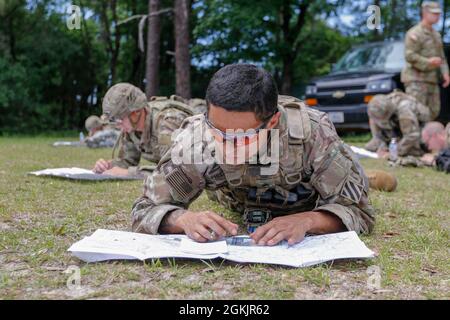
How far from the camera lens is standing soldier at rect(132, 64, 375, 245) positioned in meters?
2.11

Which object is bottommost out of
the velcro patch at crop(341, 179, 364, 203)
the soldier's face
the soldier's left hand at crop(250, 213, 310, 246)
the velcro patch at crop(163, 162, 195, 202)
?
the soldier's left hand at crop(250, 213, 310, 246)

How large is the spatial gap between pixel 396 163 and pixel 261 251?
4633mm

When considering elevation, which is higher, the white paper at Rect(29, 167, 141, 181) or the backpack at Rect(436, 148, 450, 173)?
the white paper at Rect(29, 167, 141, 181)

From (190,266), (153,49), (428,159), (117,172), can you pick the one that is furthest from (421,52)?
(190,266)

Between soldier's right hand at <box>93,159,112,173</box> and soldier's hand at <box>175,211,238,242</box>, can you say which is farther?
soldier's right hand at <box>93,159,112,173</box>

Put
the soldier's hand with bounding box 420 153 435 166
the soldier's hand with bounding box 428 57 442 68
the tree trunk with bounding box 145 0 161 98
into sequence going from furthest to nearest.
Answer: the tree trunk with bounding box 145 0 161 98 → the soldier's hand with bounding box 428 57 442 68 → the soldier's hand with bounding box 420 153 435 166

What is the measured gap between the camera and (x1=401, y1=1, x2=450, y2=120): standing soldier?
7.60m

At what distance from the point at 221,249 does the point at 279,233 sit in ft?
0.75

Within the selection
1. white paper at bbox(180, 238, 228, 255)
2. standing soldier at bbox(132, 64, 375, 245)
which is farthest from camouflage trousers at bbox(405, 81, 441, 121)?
white paper at bbox(180, 238, 228, 255)

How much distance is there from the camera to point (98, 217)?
3260mm

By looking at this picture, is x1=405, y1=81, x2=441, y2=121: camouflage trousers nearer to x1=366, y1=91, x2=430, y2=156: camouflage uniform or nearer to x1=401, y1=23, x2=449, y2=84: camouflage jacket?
x1=401, y1=23, x2=449, y2=84: camouflage jacket

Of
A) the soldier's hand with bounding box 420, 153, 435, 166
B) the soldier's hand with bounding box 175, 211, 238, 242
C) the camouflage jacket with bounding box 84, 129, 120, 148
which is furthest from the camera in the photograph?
the camouflage jacket with bounding box 84, 129, 120, 148

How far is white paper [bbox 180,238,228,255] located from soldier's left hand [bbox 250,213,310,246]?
0.13 m

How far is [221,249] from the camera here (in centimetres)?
216
